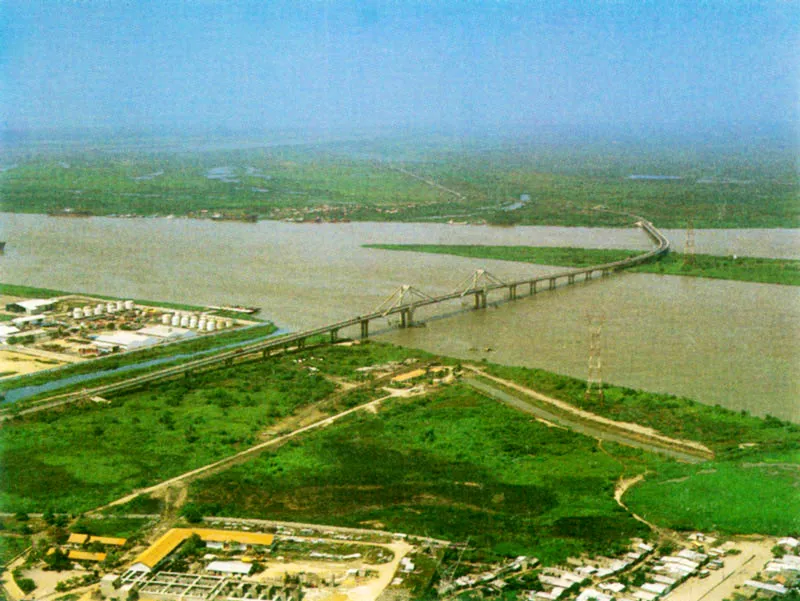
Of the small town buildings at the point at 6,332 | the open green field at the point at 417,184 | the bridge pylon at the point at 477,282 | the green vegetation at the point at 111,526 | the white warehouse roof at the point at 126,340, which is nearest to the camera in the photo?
the green vegetation at the point at 111,526

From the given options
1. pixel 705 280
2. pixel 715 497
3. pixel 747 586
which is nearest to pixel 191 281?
pixel 705 280

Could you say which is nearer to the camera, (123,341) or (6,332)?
(123,341)

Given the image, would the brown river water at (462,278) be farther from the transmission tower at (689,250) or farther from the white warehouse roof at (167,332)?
the white warehouse roof at (167,332)

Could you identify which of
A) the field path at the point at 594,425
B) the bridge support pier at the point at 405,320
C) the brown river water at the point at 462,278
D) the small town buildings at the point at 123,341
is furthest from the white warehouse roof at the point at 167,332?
the field path at the point at 594,425

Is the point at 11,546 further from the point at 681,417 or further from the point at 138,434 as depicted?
the point at 681,417

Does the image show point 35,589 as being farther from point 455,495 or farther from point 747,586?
point 747,586

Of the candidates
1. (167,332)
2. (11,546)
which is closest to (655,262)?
(167,332)
